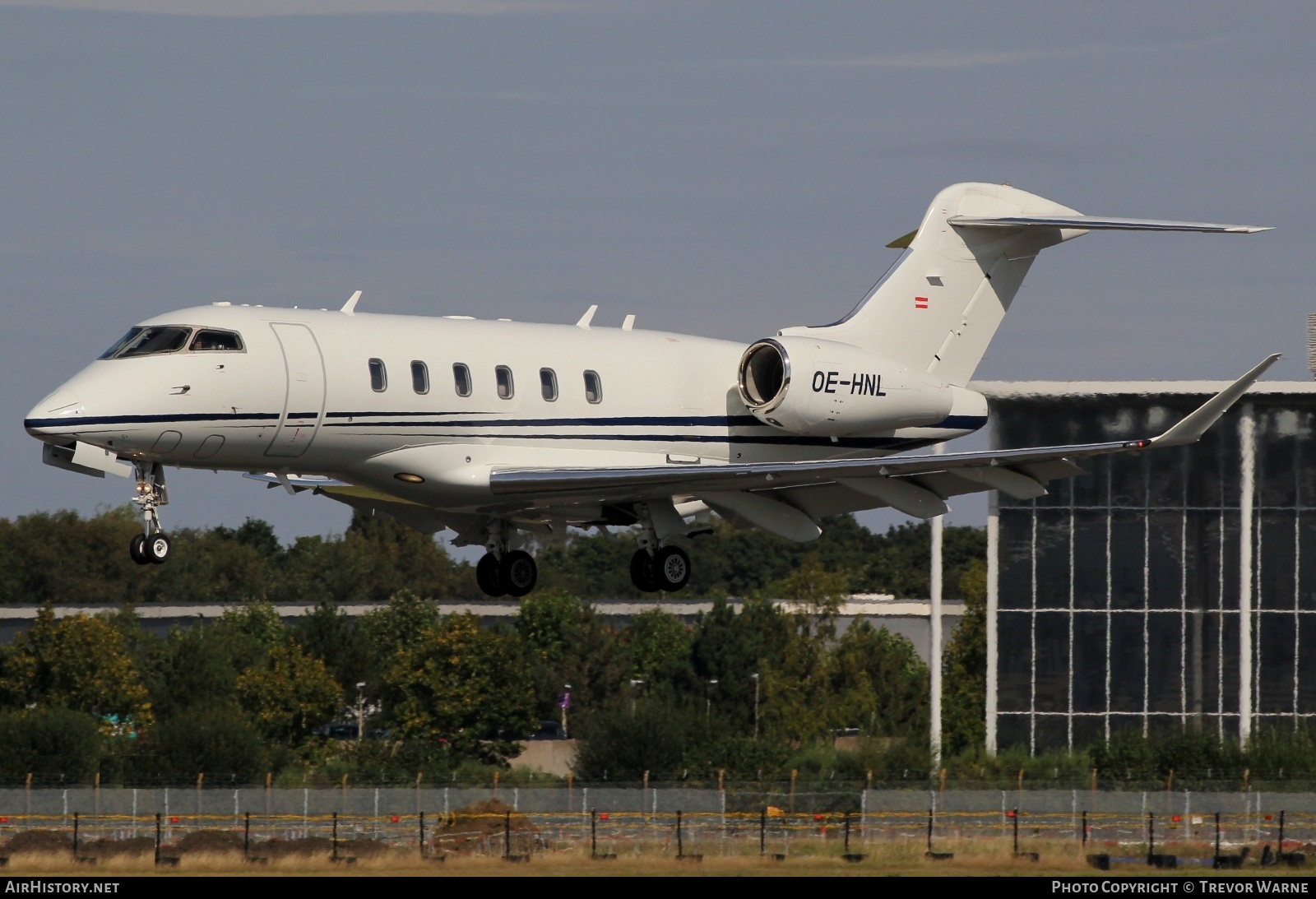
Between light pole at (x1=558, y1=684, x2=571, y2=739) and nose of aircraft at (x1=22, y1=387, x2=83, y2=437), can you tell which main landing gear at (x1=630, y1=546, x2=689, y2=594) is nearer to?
nose of aircraft at (x1=22, y1=387, x2=83, y2=437)

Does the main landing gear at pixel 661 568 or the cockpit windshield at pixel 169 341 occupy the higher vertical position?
the cockpit windshield at pixel 169 341

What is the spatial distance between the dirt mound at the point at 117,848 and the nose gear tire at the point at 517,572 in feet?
33.4

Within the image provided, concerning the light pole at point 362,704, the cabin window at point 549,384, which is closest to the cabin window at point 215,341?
the cabin window at point 549,384

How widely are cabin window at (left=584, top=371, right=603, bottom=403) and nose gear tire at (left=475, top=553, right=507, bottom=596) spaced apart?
2.62 meters

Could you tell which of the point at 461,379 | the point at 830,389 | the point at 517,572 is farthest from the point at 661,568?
the point at 461,379

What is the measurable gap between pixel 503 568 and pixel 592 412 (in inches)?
98.9

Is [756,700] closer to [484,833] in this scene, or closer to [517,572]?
[484,833]

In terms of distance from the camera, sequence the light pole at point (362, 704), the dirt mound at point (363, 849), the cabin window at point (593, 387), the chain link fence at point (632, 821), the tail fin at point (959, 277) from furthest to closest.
A: the light pole at point (362, 704) → the chain link fence at point (632, 821) → the dirt mound at point (363, 849) → the tail fin at point (959, 277) → the cabin window at point (593, 387)

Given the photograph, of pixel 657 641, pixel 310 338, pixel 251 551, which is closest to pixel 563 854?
pixel 310 338

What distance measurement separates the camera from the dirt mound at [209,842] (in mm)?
33188

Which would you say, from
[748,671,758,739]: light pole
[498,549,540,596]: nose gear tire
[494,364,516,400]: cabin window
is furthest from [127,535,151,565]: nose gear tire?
[748,671,758,739]: light pole

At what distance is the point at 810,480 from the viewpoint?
2480 cm

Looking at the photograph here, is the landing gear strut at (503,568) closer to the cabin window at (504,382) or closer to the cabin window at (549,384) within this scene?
the cabin window at (549,384)
